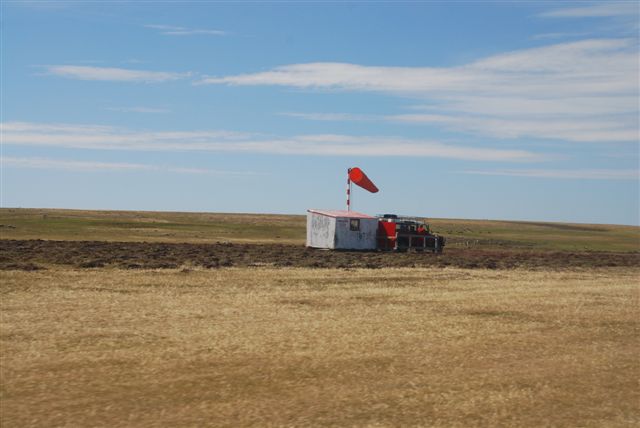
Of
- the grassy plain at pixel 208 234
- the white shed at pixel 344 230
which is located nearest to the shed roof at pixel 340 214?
the white shed at pixel 344 230

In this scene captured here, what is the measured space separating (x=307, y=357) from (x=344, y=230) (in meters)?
38.7

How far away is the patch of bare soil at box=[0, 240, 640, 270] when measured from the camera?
126 ft

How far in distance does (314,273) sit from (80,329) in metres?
18.9

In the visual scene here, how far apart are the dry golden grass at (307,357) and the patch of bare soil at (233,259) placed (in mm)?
10093

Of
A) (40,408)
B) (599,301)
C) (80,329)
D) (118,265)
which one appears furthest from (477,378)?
(118,265)

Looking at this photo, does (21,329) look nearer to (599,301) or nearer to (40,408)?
(40,408)

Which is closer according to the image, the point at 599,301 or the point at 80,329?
the point at 80,329

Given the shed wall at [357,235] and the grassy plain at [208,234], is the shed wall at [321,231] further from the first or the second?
the grassy plain at [208,234]

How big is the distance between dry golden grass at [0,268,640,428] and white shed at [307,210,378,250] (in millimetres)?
25802

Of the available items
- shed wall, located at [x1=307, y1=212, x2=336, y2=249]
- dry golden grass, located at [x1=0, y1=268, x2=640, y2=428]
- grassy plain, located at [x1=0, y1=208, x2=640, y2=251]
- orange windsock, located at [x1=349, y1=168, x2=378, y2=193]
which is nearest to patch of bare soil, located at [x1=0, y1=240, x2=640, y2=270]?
shed wall, located at [x1=307, y1=212, x2=336, y2=249]

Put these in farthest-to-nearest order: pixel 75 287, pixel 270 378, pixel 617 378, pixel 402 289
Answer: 1. pixel 402 289
2. pixel 75 287
3. pixel 617 378
4. pixel 270 378

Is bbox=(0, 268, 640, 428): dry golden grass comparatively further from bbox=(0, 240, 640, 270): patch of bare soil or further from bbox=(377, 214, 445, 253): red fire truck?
bbox=(377, 214, 445, 253): red fire truck

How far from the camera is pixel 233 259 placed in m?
43.9

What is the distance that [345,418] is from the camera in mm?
11828
